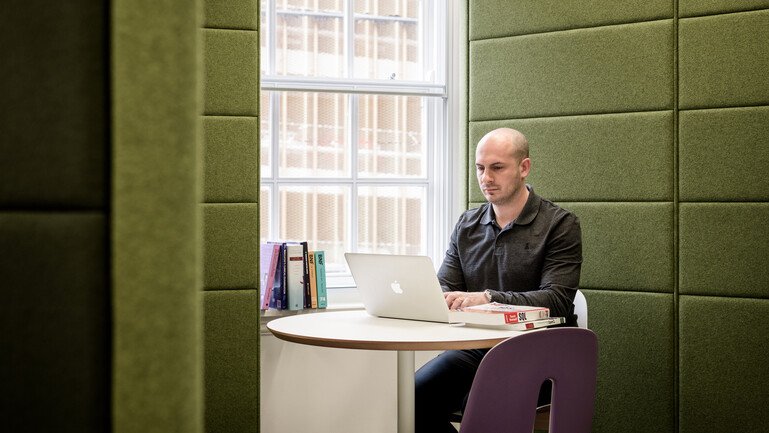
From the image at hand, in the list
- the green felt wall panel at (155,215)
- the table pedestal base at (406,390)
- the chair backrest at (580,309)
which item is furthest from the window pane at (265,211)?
the green felt wall panel at (155,215)

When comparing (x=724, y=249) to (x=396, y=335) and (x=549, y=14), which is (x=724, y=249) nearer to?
(x=549, y=14)

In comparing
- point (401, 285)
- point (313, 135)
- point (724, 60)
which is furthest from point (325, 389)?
point (724, 60)

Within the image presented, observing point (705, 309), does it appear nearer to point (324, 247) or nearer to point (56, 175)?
point (324, 247)

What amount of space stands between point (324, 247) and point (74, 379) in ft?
9.64

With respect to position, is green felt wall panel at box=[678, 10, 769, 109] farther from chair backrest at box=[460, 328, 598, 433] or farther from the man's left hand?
chair backrest at box=[460, 328, 598, 433]

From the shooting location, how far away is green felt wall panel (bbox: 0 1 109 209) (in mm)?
804

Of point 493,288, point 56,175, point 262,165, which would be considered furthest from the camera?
point 262,165

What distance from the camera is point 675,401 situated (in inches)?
128

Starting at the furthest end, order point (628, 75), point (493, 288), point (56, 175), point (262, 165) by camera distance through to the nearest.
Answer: point (262, 165)
point (628, 75)
point (493, 288)
point (56, 175)

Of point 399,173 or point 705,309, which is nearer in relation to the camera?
point 705,309

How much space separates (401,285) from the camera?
249cm

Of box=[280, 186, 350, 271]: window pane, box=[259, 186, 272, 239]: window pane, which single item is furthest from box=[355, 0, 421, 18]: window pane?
box=[259, 186, 272, 239]: window pane

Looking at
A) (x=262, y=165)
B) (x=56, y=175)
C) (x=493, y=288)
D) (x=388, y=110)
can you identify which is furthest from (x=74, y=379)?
(x=388, y=110)

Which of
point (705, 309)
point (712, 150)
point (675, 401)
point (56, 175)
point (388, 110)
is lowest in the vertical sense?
point (675, 401)
